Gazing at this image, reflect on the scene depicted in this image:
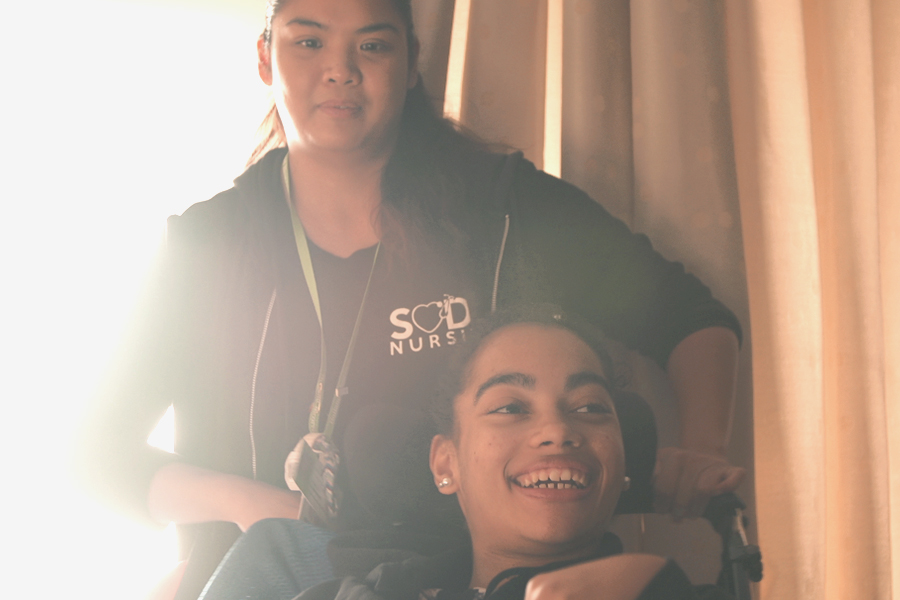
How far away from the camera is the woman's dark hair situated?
0.71 m

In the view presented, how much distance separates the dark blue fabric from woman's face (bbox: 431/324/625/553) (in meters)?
0.14

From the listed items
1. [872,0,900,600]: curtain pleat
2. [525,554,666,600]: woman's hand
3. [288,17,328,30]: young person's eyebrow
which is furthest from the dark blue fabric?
[872,0,900,600]: curtain pleat

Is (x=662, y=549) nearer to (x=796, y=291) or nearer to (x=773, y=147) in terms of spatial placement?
(x=796, y=291)

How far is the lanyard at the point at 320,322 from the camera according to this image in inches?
30.9

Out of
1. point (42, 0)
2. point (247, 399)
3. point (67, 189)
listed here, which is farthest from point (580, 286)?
point (42, 0)

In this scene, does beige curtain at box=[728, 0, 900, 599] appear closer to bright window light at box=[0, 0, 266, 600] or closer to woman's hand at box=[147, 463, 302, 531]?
woman's hand at box=[147, 463, 302, 531]

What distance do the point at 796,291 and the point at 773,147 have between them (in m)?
0.20

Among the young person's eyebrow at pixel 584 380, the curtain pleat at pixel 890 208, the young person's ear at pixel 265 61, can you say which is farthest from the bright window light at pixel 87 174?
the curtain pleat at pixel 890 208

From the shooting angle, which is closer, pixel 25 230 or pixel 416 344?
pixel 416 344

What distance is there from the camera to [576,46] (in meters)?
1.02

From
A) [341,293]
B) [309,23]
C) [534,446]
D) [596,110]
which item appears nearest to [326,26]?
[309,23]

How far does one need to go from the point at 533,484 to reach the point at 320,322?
33 centimetres

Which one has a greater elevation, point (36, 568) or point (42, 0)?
point (42, 0)

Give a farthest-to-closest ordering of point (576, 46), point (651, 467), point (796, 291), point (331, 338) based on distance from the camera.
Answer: point (576, 46) < point (796, 291) < point (331, 338) < point (651, 467)
